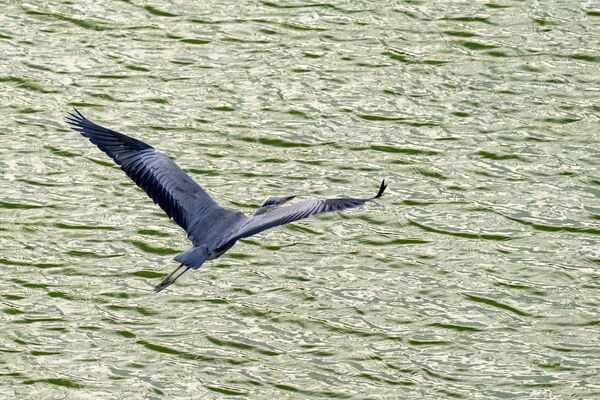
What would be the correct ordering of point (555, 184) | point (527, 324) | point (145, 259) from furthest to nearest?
point (555, 184) → point (145, 259) → point (527, 324)

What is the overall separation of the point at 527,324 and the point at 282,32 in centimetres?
635

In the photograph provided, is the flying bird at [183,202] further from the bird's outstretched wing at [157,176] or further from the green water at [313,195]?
the green water at [313,195]

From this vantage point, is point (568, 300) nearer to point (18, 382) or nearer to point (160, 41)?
point (18, 382)

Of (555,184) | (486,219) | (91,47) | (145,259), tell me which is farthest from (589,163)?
(91,47)

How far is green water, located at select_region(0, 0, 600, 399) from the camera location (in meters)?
11.4

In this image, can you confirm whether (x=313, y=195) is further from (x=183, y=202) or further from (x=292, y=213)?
(x=292, y=213)

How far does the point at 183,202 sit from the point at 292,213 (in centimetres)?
160

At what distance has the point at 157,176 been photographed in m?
11.4

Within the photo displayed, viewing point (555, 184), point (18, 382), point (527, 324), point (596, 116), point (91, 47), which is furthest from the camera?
point (91, 47)

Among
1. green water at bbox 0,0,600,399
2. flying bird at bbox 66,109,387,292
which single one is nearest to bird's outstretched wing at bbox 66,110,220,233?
flying bird at bbox 66,109,387,292

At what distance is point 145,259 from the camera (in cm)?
1294

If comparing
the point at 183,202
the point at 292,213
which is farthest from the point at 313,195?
the point at 292,213

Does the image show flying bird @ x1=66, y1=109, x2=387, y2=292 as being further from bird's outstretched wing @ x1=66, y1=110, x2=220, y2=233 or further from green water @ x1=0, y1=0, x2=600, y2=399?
green water @ x1=0, y1=0, x2=600, y2=399

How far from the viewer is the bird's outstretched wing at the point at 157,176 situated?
11312 mm
